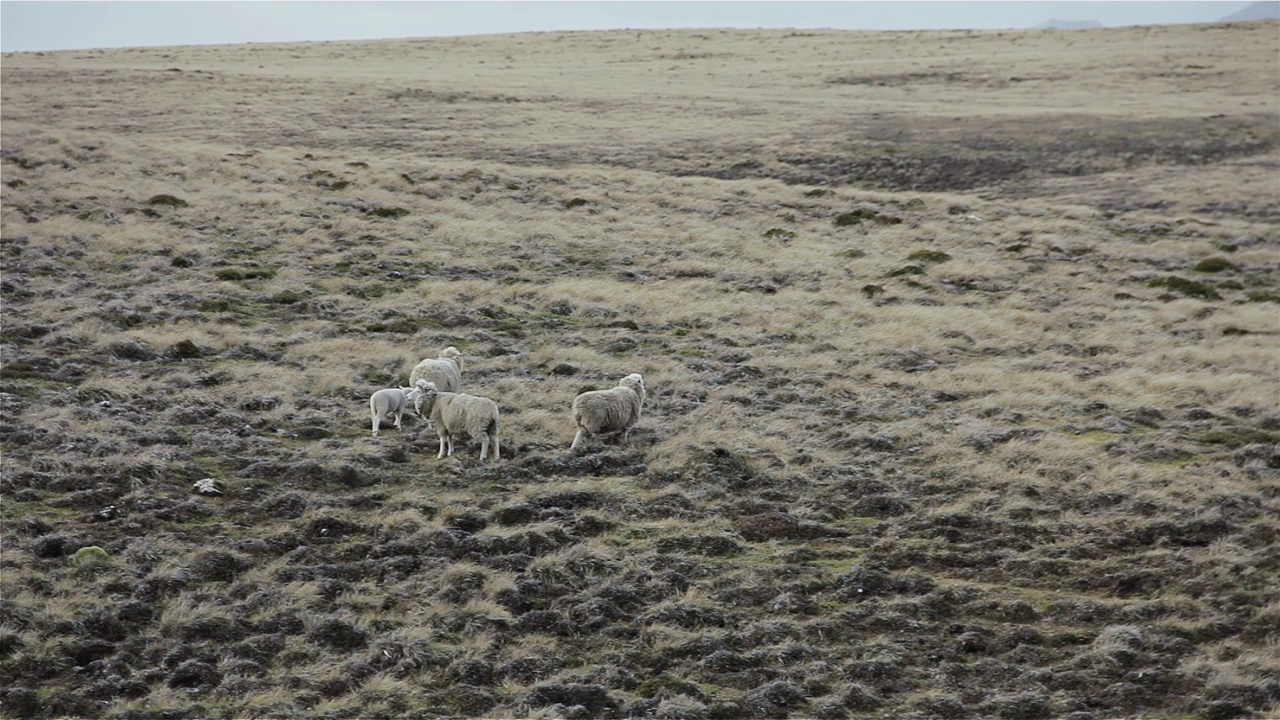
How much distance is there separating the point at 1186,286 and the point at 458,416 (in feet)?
81.9

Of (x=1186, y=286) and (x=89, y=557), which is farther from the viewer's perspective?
(x=1186, y=286)

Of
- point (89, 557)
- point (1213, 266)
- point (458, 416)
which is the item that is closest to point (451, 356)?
point (458, 416)

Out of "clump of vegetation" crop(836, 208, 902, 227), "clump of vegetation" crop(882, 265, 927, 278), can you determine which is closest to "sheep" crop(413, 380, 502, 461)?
"clump of vegetation" crop(882, 265, 927, 278)

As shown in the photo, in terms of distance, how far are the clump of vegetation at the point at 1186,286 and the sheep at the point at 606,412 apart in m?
21.5

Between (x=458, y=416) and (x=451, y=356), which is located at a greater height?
(x=451, y=356)

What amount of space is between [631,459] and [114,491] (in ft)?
23.6

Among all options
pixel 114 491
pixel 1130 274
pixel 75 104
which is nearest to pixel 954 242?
pixel 1130 274

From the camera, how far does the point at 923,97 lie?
64.8 meters

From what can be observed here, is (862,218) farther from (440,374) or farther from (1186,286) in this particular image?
(440,374)

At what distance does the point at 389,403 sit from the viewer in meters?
15.4

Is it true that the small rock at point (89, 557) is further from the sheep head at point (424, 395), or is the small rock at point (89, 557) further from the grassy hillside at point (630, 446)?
the sheep head at point (424, 395)

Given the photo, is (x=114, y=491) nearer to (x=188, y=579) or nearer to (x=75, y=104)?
(x=188, y=579)

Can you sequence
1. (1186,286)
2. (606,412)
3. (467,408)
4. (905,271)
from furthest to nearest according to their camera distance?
(905,271), (1186,286), (606,412), (467,408)

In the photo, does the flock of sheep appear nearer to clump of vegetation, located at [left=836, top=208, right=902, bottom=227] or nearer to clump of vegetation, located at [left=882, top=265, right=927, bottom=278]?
clump of vegetation, located at [left=882, top=265, right=927, bottom=278]
